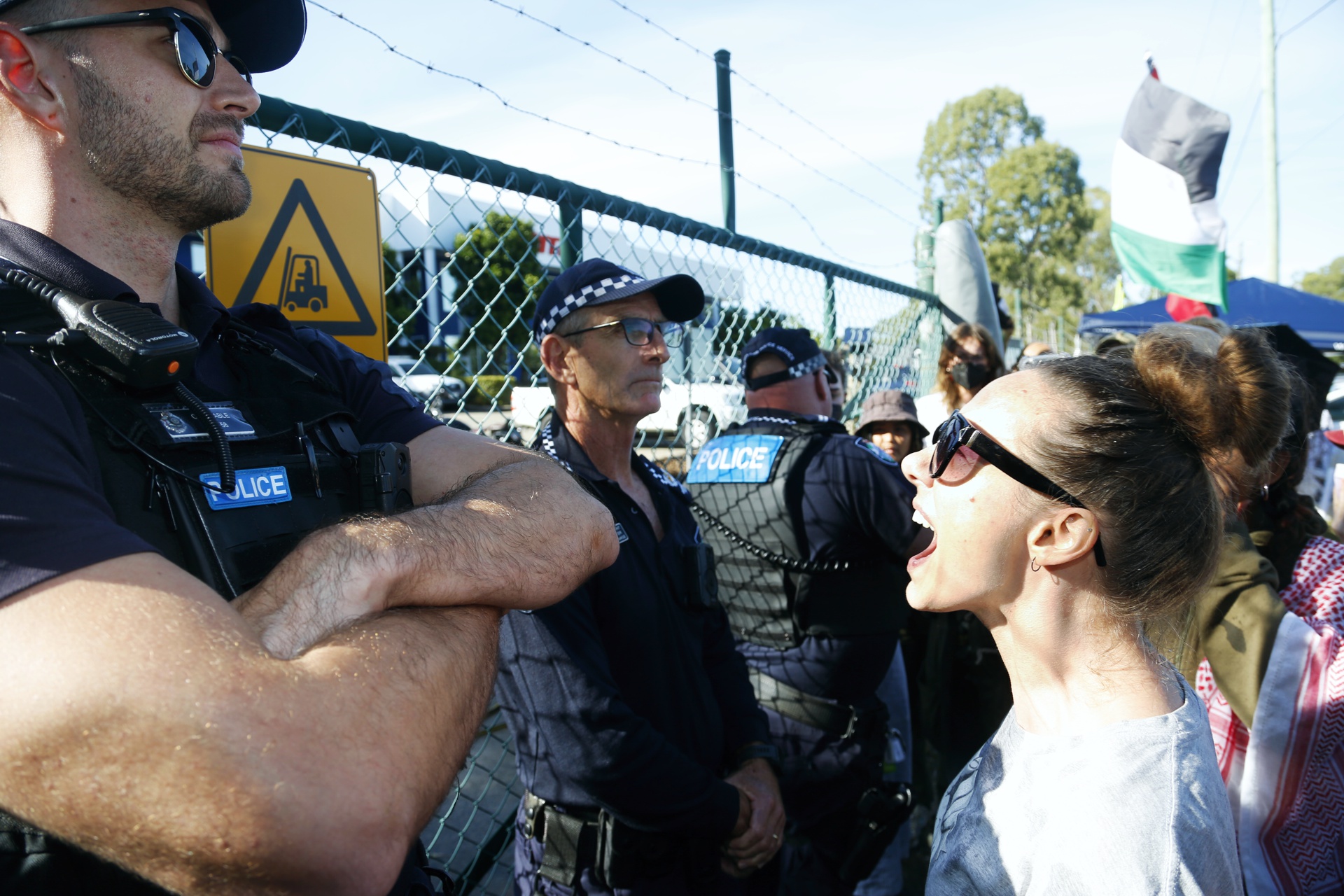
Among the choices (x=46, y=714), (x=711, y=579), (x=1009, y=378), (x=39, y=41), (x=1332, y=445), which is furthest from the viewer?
(x=1332, y=445)

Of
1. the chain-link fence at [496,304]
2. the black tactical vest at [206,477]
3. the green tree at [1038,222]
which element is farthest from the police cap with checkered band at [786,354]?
the green tree at [1038,222]

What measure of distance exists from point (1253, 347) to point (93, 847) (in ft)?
8.10

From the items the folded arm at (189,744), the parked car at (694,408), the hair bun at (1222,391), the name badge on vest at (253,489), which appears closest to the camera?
the folded arm at (189,744)

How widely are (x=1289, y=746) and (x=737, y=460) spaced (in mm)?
1921

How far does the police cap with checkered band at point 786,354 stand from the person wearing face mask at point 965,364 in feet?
5.20

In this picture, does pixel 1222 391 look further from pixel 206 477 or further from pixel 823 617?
pixel 206 477

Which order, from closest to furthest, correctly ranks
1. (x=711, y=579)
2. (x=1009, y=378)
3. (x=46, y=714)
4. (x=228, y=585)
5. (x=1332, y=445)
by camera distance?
(x=46, y=714) < (x=228, y=585) < (x=1009, y=378) < (x=711, y=579) < (x=1332, y=445)

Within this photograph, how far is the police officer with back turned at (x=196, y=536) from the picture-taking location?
0.83m

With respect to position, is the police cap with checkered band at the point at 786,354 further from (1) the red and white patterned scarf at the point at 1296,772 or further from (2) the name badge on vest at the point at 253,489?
(2) the name badge on vest at the point at 253,489

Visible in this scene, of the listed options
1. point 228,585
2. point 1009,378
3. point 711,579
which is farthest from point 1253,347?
point 228,585

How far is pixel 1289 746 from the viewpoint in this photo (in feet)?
6.63

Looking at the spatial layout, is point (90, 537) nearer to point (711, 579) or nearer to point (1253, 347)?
point (711, 579)

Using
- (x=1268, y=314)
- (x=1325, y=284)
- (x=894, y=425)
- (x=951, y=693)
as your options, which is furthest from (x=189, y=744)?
(x=1325, y=284)

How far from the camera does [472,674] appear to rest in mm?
1123
